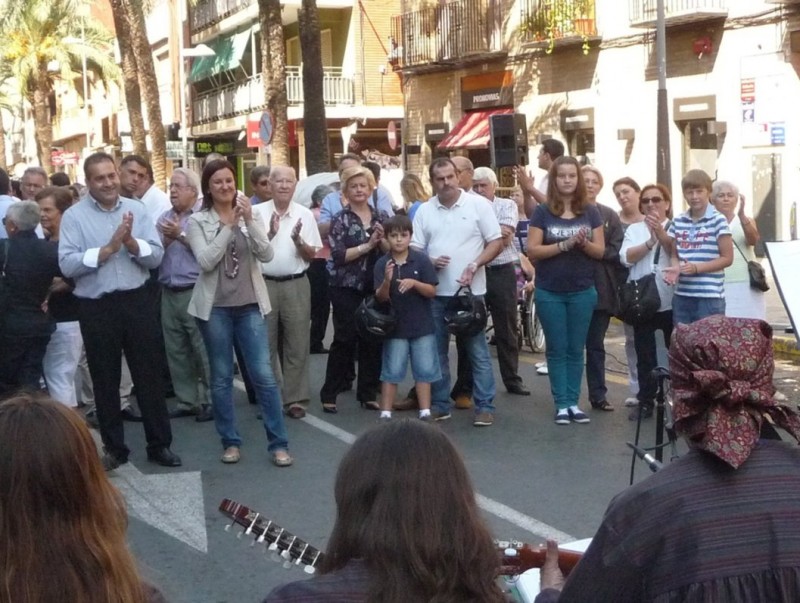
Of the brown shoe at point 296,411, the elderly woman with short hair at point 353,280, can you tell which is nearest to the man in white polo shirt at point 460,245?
the elderly woman with short hair at point 353,280

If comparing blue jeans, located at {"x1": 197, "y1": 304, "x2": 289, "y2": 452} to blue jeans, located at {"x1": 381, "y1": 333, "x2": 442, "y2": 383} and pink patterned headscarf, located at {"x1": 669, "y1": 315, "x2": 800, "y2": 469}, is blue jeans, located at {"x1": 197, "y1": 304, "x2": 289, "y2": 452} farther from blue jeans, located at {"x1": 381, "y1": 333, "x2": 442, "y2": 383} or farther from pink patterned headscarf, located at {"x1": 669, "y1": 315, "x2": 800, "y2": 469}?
pink patterned headscarf, located at {"x1": 669, "y1": 315, "x2": 800, "y2": 469}

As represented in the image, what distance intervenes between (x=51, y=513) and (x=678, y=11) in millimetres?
21800

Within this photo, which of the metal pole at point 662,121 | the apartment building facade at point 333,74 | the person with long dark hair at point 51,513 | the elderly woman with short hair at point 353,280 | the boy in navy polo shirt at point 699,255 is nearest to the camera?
the person with long dark hair at point 51,513

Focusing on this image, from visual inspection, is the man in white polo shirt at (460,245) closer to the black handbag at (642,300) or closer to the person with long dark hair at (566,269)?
the person with long dark hair at (566,269)

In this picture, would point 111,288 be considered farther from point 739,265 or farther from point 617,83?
point 617,83

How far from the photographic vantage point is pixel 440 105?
33.3 m

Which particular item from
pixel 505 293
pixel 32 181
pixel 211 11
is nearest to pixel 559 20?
pixel 32 181

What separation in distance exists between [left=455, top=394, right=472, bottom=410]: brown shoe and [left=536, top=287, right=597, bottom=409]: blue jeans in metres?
0.91

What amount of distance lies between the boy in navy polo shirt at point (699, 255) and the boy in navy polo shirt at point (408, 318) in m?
1.67

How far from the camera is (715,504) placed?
2525 millimetres

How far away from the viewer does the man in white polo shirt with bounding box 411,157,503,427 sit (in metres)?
8.80

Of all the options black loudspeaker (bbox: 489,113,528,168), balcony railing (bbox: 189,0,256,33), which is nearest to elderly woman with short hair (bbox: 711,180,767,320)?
black loudspeaker (bbox: 489,113,528,168)

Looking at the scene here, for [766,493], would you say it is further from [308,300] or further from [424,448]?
[308,300]

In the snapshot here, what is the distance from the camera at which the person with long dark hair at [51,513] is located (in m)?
2.33
